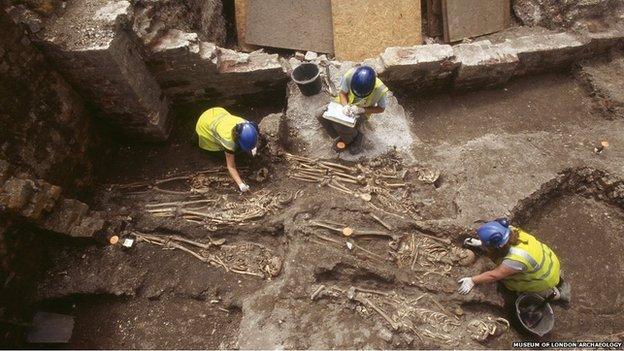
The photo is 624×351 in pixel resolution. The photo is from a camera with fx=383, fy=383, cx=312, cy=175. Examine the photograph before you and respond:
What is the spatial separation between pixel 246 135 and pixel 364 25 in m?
3.25

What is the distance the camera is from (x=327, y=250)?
419 centimetres

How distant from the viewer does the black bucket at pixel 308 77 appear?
5246 millimetres

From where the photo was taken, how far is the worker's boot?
5.12 m

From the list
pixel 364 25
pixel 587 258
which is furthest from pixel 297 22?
pixel 587 258

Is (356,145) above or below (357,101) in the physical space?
below

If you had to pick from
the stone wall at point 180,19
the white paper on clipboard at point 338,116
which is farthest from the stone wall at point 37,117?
the white paper on clipboard at point 338,116

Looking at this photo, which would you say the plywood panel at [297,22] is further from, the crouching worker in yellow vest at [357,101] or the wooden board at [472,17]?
the wooden board at [472,17]

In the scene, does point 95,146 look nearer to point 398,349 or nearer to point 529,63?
point 398,349

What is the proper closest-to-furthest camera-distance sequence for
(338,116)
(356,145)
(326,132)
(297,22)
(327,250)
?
(327,250) < (338,116) < (356,145) < (326,132) < (297,22)

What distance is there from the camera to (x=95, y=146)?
200 inches

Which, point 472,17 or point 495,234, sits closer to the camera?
point 495,234

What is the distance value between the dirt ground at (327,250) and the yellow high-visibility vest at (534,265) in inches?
14.5

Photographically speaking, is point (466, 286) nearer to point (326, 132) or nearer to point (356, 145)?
point (356, 145)

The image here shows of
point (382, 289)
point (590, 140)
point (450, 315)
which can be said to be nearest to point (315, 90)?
point (382, 289)
